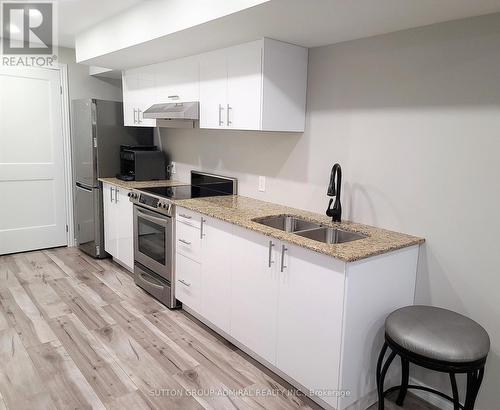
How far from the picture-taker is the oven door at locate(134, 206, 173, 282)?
126 inches

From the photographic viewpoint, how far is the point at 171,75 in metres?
3.49

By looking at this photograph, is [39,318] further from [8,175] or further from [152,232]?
[8,175]

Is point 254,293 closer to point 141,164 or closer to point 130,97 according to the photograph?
point 141,164

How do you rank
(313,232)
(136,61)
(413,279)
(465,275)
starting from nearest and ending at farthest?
(465,275), (413,279), (313,232), (136,61)

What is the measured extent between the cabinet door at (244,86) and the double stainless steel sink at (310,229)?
0.64m

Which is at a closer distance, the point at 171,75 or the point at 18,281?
the point at 171,75

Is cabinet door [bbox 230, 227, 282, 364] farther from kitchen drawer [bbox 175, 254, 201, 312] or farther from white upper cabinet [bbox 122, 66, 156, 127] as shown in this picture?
white upper cabinet [bbox 122, 66, 156, 127]

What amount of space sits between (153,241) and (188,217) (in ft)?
2.07

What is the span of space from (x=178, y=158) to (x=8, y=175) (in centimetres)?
192

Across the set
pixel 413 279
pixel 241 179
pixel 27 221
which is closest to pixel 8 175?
pixel 27 221

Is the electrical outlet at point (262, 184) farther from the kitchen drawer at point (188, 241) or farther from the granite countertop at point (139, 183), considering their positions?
the granite countertop at point (139, 183)

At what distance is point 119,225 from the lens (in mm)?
4004

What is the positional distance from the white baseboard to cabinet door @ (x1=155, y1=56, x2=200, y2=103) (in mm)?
2516

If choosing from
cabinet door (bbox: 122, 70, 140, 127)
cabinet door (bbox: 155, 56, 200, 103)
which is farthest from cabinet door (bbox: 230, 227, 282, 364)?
cabinet door (bbox: 122, 70, 140, 127)
